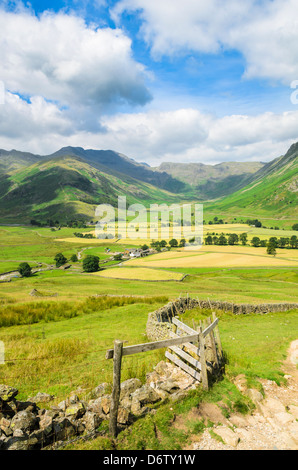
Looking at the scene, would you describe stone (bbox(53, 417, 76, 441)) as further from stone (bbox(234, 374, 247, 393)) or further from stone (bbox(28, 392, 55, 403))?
stone (bbox(234, 374, 247, 393))

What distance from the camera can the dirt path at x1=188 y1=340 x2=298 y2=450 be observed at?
25.6ft

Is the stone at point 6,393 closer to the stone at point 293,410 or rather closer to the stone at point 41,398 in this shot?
the stone at point 41,398

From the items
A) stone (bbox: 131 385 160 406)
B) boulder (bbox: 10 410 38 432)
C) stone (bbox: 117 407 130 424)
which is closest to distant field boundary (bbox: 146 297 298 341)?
stone (bbox: 131 385 160 406)

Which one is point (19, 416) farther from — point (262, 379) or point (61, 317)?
point (61, 317)

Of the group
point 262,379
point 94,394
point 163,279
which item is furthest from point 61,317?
point 163,279

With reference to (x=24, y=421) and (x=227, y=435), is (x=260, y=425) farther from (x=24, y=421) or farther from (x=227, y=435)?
(x=24, y=421)

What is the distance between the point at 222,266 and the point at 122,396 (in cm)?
9083

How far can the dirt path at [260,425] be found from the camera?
781cm

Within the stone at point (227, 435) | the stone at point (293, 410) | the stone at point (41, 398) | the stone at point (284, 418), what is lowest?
the stone at point (293, 410)

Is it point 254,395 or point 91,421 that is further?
point 254,395

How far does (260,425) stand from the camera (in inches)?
347

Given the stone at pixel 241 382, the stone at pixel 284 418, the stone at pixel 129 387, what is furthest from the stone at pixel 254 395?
the stone at pixel 129 387

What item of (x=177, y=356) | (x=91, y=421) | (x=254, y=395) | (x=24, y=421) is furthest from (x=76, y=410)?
(x=254, y=395)
